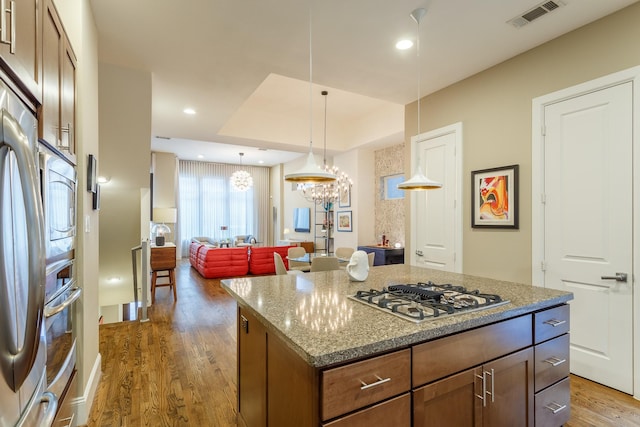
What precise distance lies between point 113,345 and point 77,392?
1.44 metres

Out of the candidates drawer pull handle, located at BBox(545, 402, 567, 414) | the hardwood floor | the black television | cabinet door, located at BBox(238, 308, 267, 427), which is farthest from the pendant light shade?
the black television

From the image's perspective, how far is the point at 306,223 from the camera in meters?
9.41

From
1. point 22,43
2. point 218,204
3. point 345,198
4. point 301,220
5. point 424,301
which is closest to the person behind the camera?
point 22,43

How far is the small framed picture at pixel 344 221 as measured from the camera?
24.4 ft

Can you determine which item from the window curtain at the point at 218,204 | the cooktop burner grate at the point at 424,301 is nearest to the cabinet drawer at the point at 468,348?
the cooktop burner grate at the point at 424,301

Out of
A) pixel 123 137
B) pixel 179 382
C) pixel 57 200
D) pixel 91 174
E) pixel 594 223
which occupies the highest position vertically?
pixel 123 137

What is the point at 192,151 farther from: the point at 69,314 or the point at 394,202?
the point at 69,314

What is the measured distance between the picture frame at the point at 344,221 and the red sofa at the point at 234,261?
1.46 metres

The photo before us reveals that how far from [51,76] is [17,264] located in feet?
3.54

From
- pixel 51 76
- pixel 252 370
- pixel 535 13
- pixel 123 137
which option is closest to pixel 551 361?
pixel 252 370

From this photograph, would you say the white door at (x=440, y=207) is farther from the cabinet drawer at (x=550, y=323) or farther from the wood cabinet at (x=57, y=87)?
the wood cabinet at (x=57, y=87)

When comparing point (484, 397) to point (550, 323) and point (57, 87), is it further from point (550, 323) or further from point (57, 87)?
point (57, 87)

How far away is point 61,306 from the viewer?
1482 millimetres

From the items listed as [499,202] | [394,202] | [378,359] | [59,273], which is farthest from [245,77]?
[394,202]
